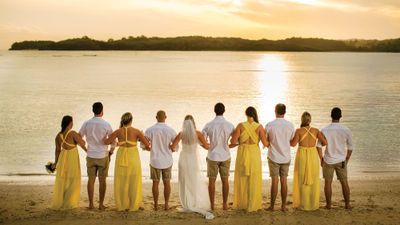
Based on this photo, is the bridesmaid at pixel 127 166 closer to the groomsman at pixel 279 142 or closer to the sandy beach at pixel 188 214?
the sandy beach at pixel 188 214

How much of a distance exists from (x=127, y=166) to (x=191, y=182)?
1.19 m

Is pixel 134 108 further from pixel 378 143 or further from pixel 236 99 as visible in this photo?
pixel 378 143

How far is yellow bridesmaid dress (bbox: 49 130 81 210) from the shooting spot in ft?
23.9

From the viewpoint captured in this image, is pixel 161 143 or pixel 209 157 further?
pixel 209 157

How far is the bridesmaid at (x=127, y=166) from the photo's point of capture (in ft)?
23.2

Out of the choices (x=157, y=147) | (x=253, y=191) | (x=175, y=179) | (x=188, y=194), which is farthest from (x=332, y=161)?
(x=175, y=179)

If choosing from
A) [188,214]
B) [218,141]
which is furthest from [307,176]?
[188,214]

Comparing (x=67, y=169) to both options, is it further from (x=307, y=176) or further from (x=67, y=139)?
(x=307, y=176)

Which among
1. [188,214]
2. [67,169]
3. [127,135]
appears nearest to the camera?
[127,135]

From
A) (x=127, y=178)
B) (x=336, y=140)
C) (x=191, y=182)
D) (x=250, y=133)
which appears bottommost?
(x=191, y=182)

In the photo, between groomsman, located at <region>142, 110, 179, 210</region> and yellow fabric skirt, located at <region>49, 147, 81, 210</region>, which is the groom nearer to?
groomsman, located at <region>142, 110, 179, 210</region>

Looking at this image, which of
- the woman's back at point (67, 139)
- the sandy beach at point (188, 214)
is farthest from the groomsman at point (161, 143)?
the woman's back at point (67, 139)

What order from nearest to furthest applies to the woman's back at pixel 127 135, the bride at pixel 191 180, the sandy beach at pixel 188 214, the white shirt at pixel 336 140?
the sandy beach at pixel 188 214, the woman's back at pixel 127 135, the white shirt at pixel 336 140, the bride at pixel 191 180

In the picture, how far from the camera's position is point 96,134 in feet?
23.7
